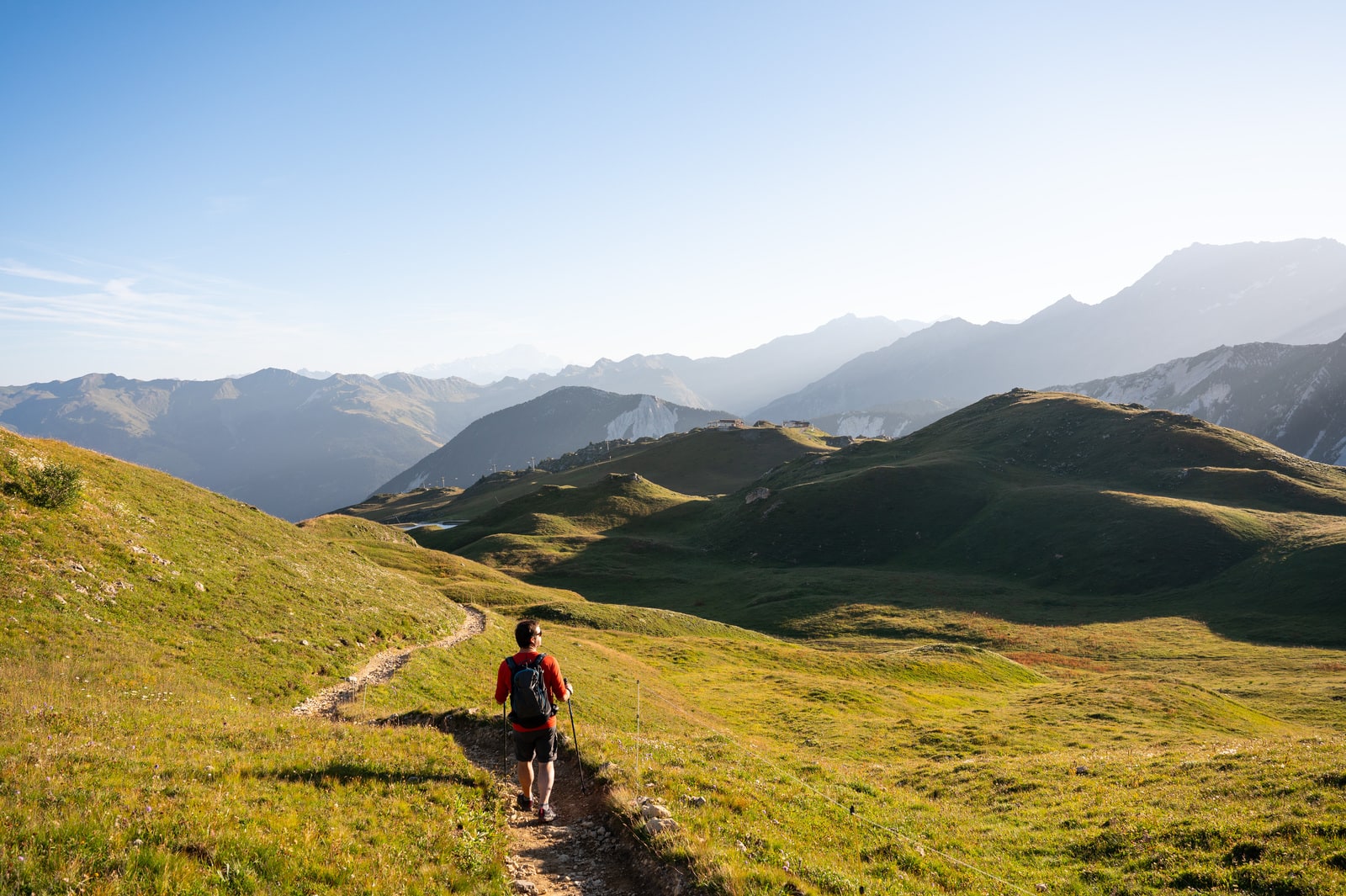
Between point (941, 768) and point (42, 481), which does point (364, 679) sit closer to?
point (42, 481)

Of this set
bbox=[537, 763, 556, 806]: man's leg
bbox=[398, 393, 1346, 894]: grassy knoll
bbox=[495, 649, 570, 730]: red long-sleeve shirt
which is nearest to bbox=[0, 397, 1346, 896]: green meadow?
bbox=[398, 393, 1346, 894]: grassy knoll

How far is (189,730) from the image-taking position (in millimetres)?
15398

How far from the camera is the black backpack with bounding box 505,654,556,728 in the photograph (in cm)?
1394

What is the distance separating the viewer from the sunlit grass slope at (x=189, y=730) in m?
9.02

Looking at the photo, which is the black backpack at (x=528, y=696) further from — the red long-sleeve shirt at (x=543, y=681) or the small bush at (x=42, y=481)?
the small bush at (x=42, y=481)

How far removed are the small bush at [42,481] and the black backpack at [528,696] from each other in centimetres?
2734

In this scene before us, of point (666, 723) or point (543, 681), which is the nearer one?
point (543, 681)

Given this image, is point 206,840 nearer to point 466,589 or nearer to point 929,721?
point 929,721

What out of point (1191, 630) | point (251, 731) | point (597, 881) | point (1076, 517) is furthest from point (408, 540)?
point (1076, 517)

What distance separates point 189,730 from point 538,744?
8.78 metres

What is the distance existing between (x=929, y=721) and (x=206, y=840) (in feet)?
137

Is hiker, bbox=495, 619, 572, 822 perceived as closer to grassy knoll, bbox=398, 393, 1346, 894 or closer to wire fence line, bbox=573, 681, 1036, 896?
grassy knoll, bbox=398, 393, 1346, 894

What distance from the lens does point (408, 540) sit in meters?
97.4

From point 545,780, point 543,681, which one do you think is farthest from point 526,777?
point 543,681
